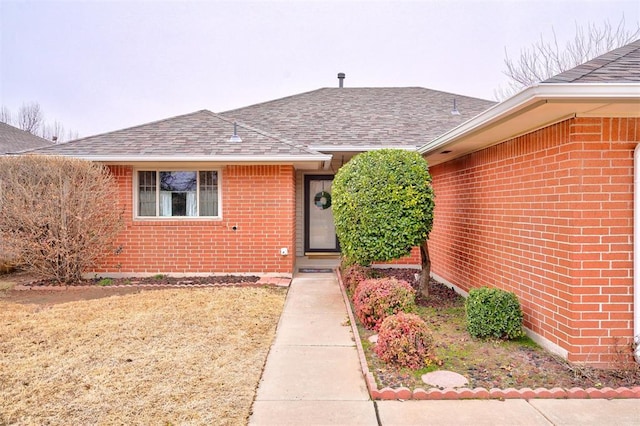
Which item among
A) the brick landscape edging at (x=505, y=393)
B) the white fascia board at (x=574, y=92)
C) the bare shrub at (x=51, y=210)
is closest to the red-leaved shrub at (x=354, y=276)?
the brick landscape edging at (x=505, y=393)

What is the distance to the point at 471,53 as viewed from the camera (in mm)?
21406

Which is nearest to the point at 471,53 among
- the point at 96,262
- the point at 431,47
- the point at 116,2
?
the point at 431,47

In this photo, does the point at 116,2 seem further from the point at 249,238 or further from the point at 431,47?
the point at 431,47

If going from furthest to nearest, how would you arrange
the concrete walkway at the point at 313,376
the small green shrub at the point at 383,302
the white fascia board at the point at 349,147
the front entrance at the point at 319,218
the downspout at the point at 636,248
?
the front entrance at the point at 319,218 < the white fascia board at the point at 349,147 < the small green shrub at the point at 383,302 < the downspout at the point at 636,248 < the concrete walkway at the point at 313,376

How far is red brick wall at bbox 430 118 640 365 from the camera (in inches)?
157

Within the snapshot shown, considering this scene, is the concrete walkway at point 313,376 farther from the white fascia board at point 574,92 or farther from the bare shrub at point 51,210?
the bare shrub at point 51,210

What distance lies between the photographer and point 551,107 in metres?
3.81

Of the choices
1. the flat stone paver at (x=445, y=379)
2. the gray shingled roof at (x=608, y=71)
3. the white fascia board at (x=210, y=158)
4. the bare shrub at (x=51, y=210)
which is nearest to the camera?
the gray shingled roof at (x=608, y=71)

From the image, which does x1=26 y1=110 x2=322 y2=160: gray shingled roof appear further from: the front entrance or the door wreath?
the door wreath

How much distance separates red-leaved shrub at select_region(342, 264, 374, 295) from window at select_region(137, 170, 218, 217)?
3.27 meters

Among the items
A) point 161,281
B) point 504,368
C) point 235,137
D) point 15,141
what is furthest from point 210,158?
point 15,141

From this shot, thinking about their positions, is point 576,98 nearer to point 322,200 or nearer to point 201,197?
point 201,197

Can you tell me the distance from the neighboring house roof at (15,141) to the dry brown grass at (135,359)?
29.7ft

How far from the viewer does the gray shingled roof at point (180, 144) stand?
866 centimetres
